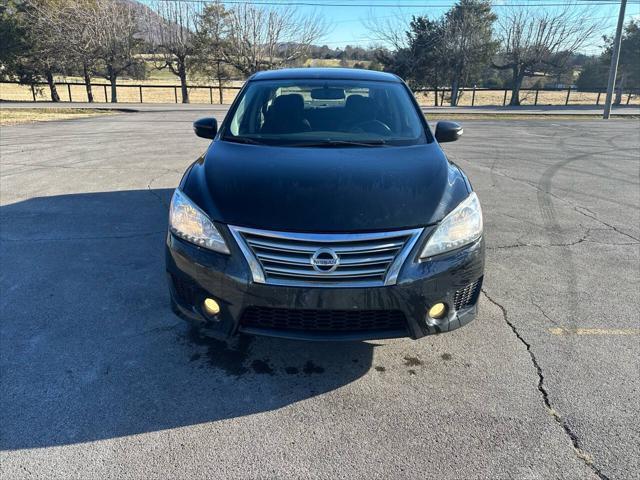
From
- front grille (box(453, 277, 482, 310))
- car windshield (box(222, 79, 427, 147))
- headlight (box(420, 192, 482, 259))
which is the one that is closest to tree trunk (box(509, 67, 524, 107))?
car windshield (box(222, 79, 427, 147))

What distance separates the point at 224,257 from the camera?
2508mm

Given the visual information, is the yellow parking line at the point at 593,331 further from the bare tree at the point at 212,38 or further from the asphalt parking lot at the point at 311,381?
the bare tree at the point at 212,38

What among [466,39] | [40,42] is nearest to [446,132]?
[40,42]

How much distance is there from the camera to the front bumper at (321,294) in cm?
242

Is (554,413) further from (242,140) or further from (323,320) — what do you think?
(242,140)

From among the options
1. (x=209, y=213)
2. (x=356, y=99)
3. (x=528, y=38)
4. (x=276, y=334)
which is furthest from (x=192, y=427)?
(x=528, y=38)

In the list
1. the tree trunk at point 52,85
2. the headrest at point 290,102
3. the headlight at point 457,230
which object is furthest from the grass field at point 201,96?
the headlight at point 457,230

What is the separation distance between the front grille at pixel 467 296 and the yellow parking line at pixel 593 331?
0.95 meters

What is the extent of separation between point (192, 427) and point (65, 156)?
8879 mm

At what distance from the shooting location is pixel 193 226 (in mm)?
2660

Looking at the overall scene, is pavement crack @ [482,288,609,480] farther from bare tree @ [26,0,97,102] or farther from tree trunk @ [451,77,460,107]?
tree trunk @ [451,77,460,107]

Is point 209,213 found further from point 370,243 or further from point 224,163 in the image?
point 370,243

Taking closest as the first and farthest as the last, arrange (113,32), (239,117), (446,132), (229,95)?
(239,117), (446,132), (113,32), (229,95)

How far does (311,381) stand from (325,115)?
2.19 metres
